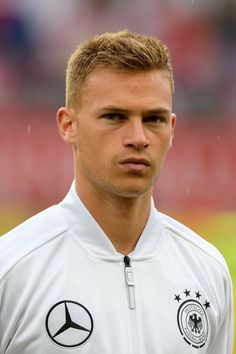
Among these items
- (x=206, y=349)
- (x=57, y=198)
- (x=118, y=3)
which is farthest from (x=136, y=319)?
(x=118, y=3)

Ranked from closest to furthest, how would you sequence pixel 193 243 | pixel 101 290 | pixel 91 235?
1. pixel 101 290
2. pixel 91 235
3. pixel 193 243

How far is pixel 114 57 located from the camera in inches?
115

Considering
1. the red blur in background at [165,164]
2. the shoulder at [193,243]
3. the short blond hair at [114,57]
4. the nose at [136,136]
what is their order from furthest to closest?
the red blur in background at [165,164], the shoulder at [193,243], the short blond hair at [114,57], the nose at [136,136]

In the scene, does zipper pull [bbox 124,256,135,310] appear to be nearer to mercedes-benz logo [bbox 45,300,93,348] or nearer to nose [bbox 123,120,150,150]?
mercedes-benz logo [bbox 45,300,93,348]

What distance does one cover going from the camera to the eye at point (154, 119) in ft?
9.48

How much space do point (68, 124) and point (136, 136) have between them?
1.11ft

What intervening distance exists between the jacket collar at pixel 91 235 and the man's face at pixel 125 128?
143 mm

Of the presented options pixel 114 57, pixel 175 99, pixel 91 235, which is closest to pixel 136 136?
pixel 114 57

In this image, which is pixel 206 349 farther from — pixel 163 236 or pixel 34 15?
pixel 34 15

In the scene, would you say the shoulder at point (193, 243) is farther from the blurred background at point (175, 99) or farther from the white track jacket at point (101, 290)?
the blurred background at point (175, 99)

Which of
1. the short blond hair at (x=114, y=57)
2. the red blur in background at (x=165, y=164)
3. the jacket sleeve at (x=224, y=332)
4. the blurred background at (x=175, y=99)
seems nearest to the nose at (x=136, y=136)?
the short blond hair at (x=114, y=57)

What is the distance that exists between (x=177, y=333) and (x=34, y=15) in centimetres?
1068

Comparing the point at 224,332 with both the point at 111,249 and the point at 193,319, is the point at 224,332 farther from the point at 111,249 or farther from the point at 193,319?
the point at 111,249

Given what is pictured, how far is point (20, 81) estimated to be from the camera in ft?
43.4
